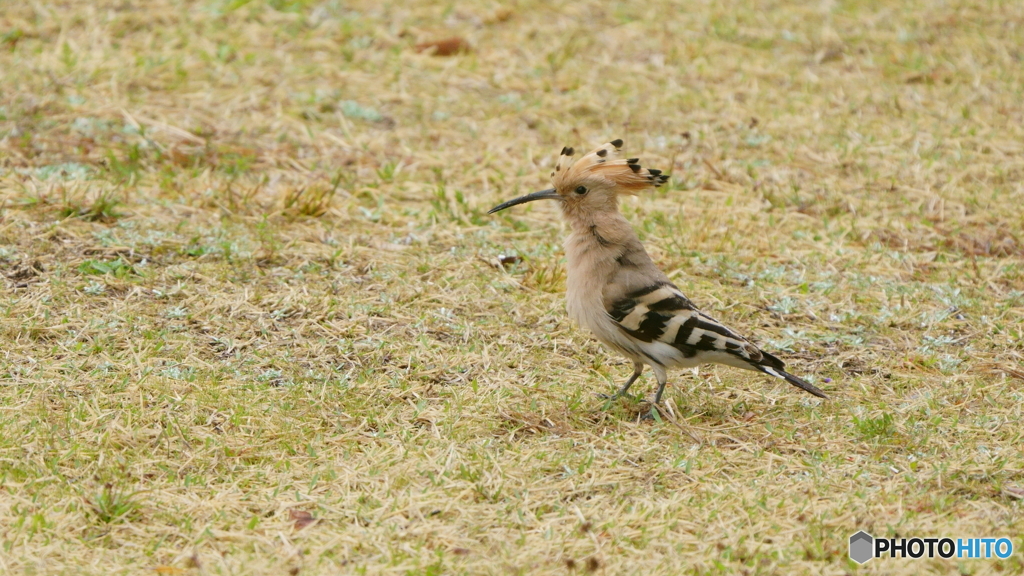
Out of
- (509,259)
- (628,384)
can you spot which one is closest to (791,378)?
(628,384)

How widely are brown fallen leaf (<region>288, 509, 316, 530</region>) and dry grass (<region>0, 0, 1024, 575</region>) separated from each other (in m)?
0.02

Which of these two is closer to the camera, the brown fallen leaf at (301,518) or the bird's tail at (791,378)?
the brown fallen leaf at (301,518)

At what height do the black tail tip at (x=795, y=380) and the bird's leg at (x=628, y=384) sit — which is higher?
the black tail tip at (x=795, y=380)

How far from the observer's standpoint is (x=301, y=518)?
10.7 feet

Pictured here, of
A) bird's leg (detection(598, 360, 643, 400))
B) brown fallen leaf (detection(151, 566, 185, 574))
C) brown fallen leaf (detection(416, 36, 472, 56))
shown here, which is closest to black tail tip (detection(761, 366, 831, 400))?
bird's leg (detection(598, 360, 643, 400))

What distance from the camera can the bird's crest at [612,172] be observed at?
435cm

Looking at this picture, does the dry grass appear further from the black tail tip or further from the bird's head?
the bird's head

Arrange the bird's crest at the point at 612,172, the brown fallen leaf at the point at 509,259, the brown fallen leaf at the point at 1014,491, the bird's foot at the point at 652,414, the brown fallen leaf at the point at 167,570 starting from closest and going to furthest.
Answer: the brown fallen leaf at the point at 167,570, the brown fallen leaf at the point at 1014,491, the bird's foot at the point at 652,414, the bird's crest at the point at 612,172, the brown fallen leaf at the point at 509,259

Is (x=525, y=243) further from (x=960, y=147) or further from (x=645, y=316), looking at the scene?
(x=960, y=147)

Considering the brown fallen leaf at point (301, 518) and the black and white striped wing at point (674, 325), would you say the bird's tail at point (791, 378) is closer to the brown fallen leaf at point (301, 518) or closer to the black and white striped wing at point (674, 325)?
the black and white striped wing at point (674, 325)

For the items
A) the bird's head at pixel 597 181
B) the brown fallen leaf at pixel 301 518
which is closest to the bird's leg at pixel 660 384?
the bird's head at pixel 597 181

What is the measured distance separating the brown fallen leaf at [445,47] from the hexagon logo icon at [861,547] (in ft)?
18.0

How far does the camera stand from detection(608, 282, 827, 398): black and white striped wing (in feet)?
13.1

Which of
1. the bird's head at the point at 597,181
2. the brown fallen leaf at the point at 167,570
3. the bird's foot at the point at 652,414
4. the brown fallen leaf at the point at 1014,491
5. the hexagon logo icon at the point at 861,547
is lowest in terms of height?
the brown fallen leaf at the point at 167,570
